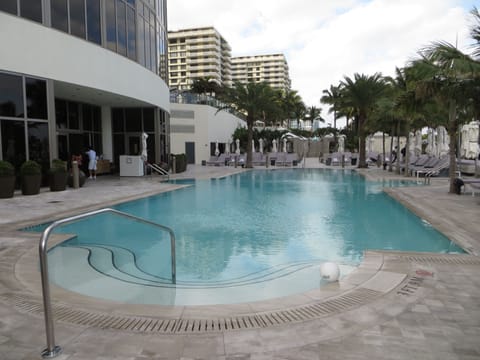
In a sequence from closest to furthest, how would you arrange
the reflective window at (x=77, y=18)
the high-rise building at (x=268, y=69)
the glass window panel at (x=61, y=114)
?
the reflective window at (x=77, y=18) < the glass window panel at (x=61, y=114) < the high-rise building at (x=268, y=69)

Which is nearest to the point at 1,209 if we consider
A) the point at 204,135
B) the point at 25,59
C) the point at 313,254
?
the point at 25,59

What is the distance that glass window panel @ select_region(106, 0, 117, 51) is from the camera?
17.5 metres

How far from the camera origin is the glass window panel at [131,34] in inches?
759

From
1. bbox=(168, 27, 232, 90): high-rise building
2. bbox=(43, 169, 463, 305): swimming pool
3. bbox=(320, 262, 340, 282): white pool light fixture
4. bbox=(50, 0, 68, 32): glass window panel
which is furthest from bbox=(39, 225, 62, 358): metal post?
bbox=(168, 27, 232, 90): high-rise building

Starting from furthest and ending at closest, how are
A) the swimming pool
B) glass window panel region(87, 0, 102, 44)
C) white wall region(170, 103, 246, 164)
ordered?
white wall region(170, 103, 246, 164), glass window panel region(87, 0, 102, 44), the swimming pool

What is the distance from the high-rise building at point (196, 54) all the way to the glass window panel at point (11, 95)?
8899cm

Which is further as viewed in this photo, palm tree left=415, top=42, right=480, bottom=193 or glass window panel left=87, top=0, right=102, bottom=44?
glass window panel left=87, top=0, right=102, bottom=44

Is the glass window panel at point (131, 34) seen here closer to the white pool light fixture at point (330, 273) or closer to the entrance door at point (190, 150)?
the entrance door at point (190, 150)

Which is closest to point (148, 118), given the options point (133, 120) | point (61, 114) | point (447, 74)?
point (133, 120)

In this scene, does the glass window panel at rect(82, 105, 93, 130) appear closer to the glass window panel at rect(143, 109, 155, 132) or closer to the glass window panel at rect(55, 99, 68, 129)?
the glass window panel at rect(55, 99, 68, 129)

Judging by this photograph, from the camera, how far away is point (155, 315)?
3756mm

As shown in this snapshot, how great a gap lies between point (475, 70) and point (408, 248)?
210 inches

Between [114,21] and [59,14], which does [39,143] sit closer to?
[59,14]

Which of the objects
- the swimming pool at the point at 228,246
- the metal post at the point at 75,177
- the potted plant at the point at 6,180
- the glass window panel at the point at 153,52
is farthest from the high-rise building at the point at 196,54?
the swimming pool at the point at 228,246
